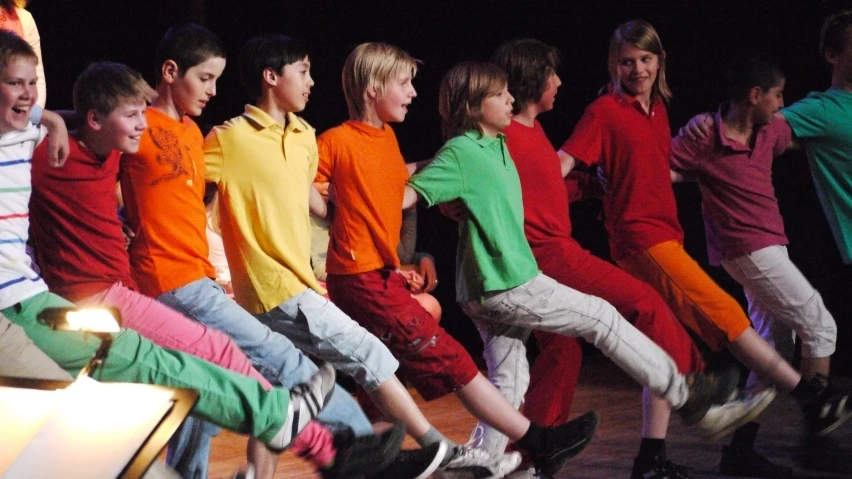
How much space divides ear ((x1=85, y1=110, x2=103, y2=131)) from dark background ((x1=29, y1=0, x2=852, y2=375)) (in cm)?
238

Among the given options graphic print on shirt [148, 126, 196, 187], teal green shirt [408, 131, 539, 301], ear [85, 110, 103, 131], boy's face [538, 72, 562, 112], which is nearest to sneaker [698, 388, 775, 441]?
teal green shirt [408, 131, 539, 301]

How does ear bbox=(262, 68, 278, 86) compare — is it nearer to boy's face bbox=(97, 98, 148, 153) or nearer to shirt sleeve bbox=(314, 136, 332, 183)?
shirt sleeve bbox=(314, 136, 332, 183)

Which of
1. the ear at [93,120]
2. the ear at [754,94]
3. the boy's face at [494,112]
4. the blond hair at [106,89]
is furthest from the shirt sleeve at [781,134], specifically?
the ear at [93,120]

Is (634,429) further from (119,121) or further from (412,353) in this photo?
(119,121)

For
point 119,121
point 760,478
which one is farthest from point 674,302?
point 119,121

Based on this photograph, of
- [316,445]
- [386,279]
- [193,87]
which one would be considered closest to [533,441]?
[386,279]

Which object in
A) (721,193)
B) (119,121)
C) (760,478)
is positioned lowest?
(760,478)

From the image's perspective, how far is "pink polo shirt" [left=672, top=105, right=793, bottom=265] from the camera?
450 cm

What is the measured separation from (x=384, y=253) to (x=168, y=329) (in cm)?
84

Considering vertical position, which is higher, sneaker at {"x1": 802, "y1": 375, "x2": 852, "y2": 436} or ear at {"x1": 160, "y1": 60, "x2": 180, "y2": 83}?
ear at {"x1": 160, "y1": 60, "x2": 180, "y2": 83}

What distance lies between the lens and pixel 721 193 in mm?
4562

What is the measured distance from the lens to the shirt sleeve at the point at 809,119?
470 cm

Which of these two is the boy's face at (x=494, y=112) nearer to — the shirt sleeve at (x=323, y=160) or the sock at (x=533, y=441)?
the shirt sleeve at (x=323, y=160)

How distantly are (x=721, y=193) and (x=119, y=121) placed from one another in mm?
2341
